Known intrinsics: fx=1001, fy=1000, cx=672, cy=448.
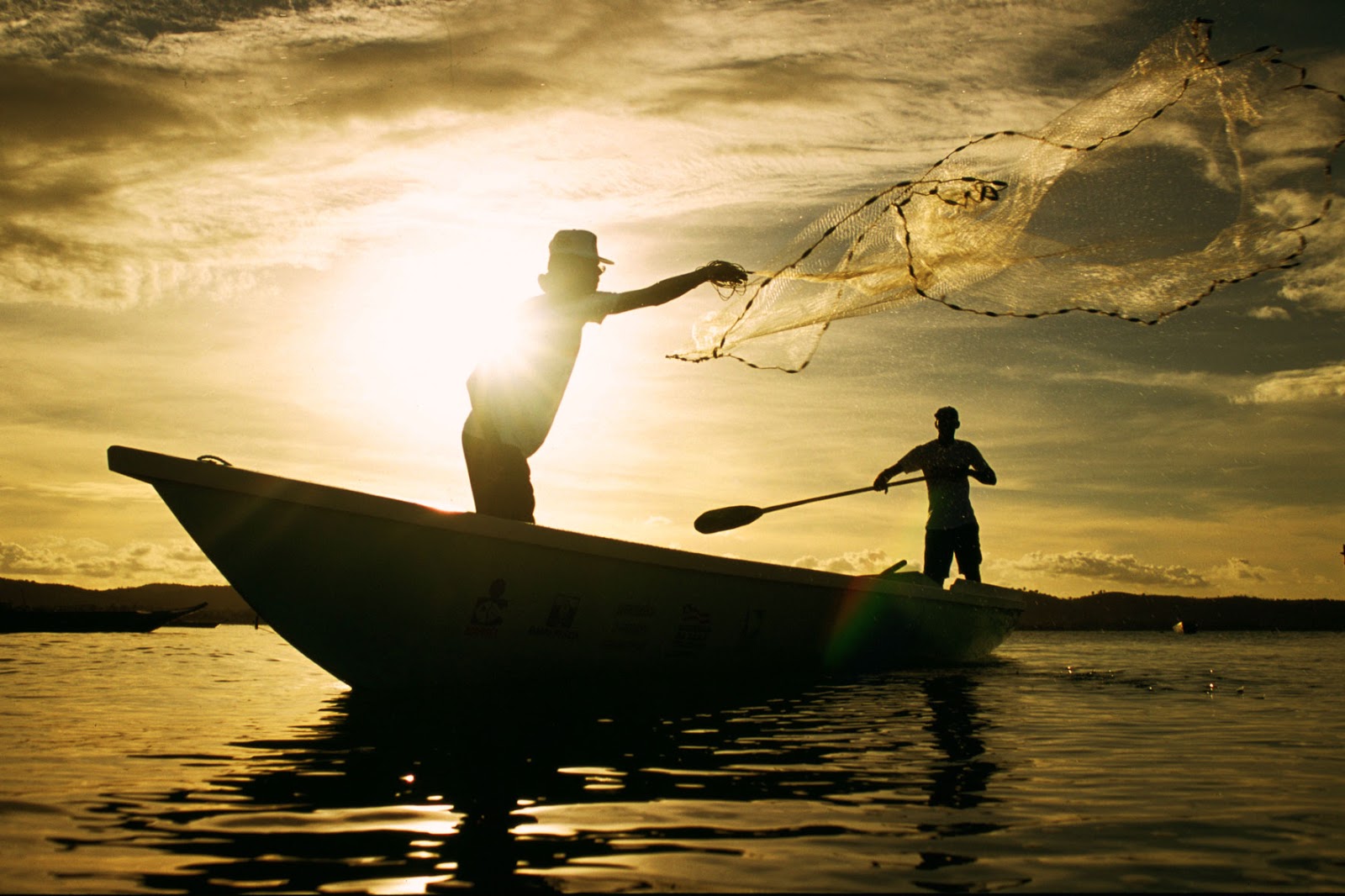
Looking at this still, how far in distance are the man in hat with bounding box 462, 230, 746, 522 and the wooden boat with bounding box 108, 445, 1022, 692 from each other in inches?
20.4

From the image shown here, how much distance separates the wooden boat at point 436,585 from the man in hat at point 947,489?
3895 mm

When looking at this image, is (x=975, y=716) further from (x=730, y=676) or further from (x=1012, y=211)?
(x=1012, y=211)

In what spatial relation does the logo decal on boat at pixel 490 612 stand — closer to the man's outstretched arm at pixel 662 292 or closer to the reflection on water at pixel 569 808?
the reflection on water at pixel 569 808

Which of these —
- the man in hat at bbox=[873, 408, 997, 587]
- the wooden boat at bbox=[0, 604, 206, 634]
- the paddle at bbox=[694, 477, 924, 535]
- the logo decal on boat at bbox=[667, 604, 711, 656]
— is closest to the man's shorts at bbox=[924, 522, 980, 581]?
the man in hat at bbox=[873, 408, 997, 587]

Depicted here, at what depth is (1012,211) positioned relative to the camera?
23.0ft

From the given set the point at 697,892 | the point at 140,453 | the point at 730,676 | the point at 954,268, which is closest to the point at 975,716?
the point at 730,676

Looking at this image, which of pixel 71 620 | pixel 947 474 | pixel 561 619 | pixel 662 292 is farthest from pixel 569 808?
pixel 71 620

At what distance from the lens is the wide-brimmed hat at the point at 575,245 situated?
6.64m

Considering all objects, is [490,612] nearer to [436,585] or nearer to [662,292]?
[436,585]

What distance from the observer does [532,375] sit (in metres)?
6.48

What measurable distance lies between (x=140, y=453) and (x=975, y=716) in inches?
213

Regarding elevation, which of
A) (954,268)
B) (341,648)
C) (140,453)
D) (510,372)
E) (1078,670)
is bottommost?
(1078,670)

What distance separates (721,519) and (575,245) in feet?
13.0

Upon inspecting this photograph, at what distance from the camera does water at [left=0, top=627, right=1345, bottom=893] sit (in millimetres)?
2680
